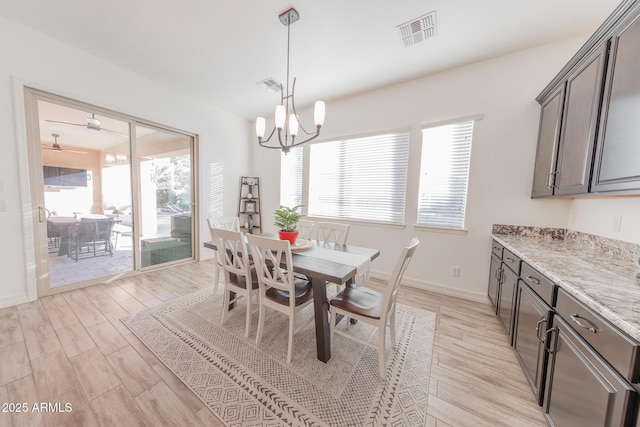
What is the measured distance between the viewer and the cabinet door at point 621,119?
119cm

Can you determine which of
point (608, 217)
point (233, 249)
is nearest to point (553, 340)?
point (608, 217)

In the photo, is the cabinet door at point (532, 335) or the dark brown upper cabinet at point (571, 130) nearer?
the cabinet door at point (532, 335)

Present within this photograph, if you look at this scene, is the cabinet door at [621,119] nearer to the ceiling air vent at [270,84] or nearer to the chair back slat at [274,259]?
the chair back slat at [274,259]

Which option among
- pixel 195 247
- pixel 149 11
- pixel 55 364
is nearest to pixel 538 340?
pixel 55 364

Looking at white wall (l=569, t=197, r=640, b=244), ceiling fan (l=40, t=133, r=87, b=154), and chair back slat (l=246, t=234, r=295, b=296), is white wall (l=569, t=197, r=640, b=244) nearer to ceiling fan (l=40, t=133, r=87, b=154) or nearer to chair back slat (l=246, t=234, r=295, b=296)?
chair back slat (l=246, t=234, r=295, b=296)

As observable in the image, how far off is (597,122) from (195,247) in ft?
16.9

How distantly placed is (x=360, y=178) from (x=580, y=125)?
7.55 feet

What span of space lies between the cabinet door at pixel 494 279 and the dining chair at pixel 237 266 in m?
2.43

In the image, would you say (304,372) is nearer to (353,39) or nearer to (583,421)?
(583,421)

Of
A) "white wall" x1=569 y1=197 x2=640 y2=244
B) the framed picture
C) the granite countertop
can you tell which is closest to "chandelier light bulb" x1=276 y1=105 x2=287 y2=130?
the granite countertop

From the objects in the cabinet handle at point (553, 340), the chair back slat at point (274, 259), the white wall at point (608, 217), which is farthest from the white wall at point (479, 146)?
the chair back slat at point (274, 259)

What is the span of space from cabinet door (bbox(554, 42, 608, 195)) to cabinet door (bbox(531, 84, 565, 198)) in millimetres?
82

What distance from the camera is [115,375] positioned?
152 centimetres

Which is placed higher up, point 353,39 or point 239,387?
point 353,39
